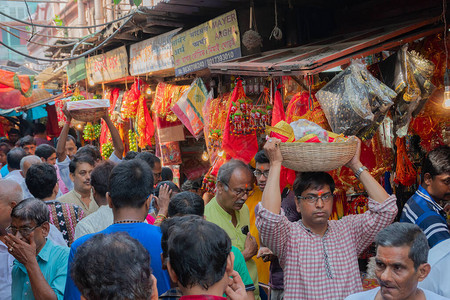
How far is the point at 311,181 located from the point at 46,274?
1595 mm

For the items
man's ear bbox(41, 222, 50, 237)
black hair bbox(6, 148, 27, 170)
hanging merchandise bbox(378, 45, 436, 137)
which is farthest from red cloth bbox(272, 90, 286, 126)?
black hair bbox(6, 148, 27, 170)

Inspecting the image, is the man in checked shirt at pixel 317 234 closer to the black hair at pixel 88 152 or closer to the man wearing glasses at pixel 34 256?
the man wearing glasses at pixel 34 256

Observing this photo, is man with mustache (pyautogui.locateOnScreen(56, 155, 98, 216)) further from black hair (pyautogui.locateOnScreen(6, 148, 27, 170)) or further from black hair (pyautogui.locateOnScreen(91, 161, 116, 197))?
black hair (pyautogui.locateOnScreen(6, 148, 27, 170))

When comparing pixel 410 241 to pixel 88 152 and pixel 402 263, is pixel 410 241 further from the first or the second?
pixel 88 152

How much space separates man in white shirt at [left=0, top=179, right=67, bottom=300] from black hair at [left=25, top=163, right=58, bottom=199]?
36 centimetres

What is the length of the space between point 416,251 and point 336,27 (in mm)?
3692

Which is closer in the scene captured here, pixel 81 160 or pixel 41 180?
pixel 41 180

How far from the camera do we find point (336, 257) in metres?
2.82

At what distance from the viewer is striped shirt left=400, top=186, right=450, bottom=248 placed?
2.95m

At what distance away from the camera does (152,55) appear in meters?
7.46

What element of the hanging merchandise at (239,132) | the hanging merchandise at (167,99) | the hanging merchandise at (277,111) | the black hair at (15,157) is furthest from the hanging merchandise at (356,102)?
the black hair at (15,157)

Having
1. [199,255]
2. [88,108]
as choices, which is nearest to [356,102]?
[199,255]

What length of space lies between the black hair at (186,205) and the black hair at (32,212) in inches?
29.9

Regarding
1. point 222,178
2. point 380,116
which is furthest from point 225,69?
point 380,116
